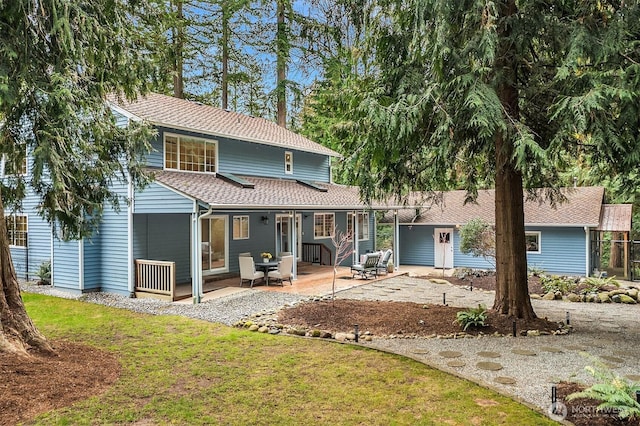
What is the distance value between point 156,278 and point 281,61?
52.2ft

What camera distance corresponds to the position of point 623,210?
1823 centimetres

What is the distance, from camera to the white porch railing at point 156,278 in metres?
11.4

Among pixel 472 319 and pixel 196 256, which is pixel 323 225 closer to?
pixel 196 256

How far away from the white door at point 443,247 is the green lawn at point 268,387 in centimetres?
1391

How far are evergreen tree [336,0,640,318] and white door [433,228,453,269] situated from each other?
36.8 ft

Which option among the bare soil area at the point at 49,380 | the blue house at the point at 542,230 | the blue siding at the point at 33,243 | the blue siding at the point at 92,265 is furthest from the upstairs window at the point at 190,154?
the blue house at the point at 542,230

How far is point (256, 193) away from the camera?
13.8 m

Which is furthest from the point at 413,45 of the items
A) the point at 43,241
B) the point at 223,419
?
the point at 43,241

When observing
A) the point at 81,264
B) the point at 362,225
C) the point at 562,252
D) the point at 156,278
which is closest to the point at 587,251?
the point at 562,252

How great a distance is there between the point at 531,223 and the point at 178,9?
19959 millimetres

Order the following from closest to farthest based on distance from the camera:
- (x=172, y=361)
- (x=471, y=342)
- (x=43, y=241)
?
1. (x=172, y=361)
2. (x=471, y=342)
3. (x=43, y=241)

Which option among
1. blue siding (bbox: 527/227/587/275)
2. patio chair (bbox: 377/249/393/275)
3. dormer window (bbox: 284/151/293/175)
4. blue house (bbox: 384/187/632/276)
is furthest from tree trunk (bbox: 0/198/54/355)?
blue siding (bbox: 527/227/587/275)

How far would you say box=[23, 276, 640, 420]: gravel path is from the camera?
6.00 meters

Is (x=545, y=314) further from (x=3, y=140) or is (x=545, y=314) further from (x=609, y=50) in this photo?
(x=3, y=140)
